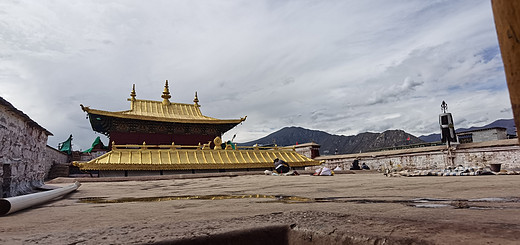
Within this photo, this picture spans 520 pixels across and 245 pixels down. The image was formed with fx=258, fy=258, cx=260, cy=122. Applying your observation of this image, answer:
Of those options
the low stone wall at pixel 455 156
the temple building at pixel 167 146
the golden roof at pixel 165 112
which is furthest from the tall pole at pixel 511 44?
the golden roof at pixel 165 112

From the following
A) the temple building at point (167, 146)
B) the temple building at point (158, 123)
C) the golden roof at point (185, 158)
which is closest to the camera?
the golden roof at point (185, 158)

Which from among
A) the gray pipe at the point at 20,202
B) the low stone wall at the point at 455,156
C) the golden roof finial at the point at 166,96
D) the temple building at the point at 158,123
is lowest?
the low stone wall at the point at 455,156

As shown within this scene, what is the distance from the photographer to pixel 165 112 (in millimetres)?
15500

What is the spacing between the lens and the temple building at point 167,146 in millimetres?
10758

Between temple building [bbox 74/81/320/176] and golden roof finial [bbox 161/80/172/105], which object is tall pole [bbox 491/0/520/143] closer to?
temple building [bbox 74/81/320/176]

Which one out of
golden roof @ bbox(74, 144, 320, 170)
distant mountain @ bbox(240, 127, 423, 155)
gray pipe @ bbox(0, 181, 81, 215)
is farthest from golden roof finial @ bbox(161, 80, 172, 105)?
gray pipe @ bbox(0, 181, 81, 215)

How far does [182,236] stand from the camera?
1.02 metres

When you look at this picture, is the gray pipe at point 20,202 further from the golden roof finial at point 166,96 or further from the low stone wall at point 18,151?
the golden roof finial at point 166,96

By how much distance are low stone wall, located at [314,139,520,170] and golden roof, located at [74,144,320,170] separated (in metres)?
4.11

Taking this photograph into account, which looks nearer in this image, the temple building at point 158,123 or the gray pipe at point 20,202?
the gray pipe at point 20,202

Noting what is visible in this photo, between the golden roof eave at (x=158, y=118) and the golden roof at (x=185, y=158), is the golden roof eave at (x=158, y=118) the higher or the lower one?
the higher one

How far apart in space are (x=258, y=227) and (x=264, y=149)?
13245mm

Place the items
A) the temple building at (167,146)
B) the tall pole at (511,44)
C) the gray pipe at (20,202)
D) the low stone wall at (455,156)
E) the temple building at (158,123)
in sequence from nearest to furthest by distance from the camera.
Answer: the tall pole at (511,44), the gray pipe at (20,202), the low stone wall at (455,156), the temple building at (167,146), the temple building at (158,123)

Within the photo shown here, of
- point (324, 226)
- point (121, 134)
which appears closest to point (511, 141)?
point (324, 226)
